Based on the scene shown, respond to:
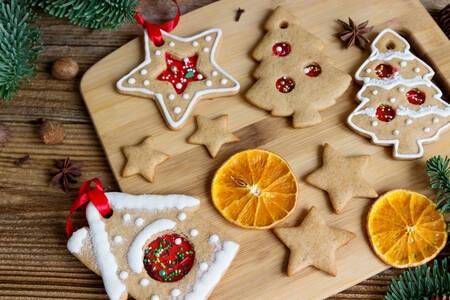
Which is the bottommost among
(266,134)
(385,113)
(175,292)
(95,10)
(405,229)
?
(175,292)

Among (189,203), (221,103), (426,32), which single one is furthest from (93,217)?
(426,32)

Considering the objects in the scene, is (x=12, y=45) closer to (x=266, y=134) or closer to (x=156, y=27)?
(x=156, y=27)

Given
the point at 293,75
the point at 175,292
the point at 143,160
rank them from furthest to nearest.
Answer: the point at 293,75 < the point at 143,160 < the point at 175,292

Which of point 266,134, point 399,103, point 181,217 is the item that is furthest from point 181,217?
point 399,103

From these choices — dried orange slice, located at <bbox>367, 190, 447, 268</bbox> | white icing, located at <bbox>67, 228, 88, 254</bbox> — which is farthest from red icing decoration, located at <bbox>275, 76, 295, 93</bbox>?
white icing, located at <bbox>67, 228, 88, 254</bbox>

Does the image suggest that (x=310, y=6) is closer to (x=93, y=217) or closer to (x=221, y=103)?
(x=221, y=103)

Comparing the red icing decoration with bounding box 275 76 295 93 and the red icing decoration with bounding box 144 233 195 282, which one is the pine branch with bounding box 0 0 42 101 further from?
the red icing decoration with bounding box 275 76 295 93
